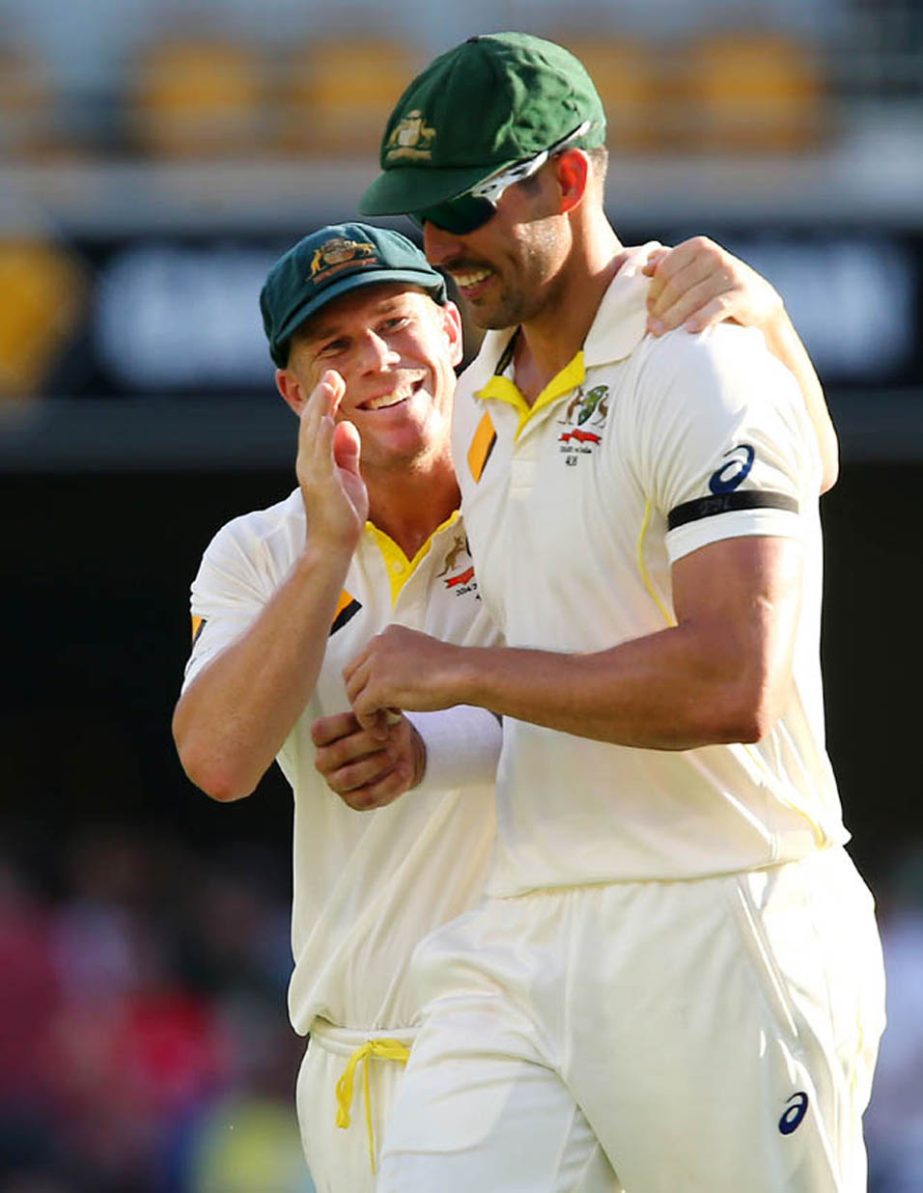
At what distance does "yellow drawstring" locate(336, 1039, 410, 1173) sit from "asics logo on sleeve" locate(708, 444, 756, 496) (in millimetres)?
1189

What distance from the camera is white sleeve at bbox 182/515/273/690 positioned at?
148 inches

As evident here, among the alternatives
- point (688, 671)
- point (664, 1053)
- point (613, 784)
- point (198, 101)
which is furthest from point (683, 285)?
point (198, 101)

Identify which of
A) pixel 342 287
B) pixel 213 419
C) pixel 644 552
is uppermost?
pixel 342 287

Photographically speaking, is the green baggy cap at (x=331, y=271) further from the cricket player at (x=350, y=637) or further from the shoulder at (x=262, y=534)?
the shoulder at (x=262, y=534)

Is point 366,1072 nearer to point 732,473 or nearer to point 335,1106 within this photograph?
point 335,1106

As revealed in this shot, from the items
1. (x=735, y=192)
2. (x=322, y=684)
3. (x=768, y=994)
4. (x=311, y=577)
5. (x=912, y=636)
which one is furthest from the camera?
(x=912, y=636)

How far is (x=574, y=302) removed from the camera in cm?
332

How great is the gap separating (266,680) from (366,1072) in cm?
71

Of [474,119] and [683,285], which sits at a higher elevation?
[474,119]

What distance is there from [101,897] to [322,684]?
6375mm

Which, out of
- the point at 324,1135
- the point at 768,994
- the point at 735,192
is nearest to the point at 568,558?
the point at 768,994

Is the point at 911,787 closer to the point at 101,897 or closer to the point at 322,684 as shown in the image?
the point at 101,897

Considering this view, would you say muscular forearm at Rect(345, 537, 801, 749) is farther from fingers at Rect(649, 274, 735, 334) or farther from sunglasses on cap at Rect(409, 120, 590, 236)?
sunglasses on cap at Rect(409, 120, 590, 236)

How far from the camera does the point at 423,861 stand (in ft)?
12.2
